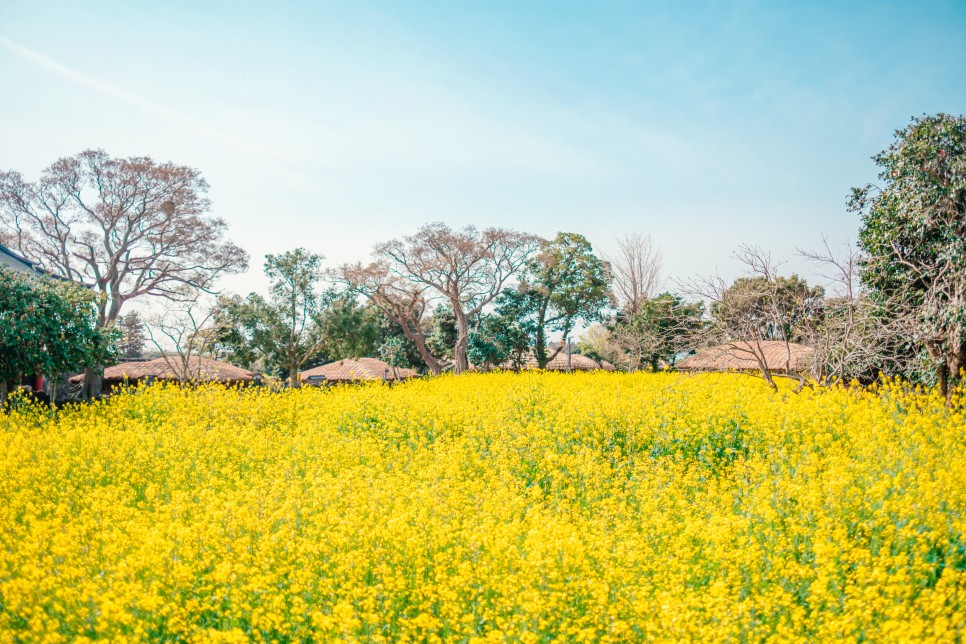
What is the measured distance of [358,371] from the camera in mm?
32688

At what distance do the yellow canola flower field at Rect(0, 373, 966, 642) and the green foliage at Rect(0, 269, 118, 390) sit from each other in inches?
166

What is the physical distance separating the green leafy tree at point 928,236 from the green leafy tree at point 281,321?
82.3 feet

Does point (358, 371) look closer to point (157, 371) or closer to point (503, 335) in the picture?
point (503, 335)

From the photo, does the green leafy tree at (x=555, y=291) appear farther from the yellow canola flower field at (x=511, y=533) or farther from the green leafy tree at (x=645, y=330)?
the yellow canola flower field at (x=511, y=533)

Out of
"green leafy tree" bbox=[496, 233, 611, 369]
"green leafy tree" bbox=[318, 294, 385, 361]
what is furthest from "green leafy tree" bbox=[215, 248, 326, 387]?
"green leafy tree" bbox=[496, 233, 611, 369]

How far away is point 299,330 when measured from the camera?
31812 mm

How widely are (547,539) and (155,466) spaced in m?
5.45

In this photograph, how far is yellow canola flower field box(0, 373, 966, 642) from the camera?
3.54 m

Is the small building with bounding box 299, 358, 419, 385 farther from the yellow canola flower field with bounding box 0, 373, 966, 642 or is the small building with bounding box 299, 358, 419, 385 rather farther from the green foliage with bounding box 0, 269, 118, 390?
the yellow canola flower field with bounding box 0, 373, 966, 642

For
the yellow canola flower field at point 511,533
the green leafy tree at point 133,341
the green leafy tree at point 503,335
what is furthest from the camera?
the green leafy tree at point 133,341

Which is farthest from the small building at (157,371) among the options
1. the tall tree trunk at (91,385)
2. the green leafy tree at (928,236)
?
the green leafy tree at (928,236)

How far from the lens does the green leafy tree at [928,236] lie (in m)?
11.3

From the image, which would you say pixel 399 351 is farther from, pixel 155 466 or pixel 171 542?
pixel 171 542

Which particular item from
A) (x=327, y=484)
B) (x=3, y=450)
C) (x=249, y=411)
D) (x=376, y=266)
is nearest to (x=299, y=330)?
(x=376, y=266)
